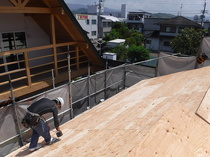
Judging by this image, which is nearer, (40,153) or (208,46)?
(40,153)

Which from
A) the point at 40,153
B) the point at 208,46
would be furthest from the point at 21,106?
the point at 208,46

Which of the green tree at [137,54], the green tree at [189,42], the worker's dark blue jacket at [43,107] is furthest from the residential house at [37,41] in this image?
the green tree at [189,42]

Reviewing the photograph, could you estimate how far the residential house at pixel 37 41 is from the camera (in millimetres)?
7621

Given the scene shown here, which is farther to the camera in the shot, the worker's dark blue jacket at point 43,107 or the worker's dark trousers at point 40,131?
the worker's dark trousers at point 40,131

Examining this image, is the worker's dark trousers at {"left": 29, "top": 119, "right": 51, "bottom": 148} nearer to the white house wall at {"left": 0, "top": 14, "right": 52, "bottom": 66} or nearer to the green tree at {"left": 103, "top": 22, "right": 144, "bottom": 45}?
the white house wall at {"left": 0, "top": 14, "right": 52, "bottom": 66}

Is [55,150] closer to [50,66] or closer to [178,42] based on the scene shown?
[50,66]

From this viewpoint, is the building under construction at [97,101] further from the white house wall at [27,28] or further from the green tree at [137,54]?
the green tree at [137,54]

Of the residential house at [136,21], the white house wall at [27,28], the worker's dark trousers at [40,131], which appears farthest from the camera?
the residential house at [136,21]

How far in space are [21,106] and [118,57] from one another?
1902cm

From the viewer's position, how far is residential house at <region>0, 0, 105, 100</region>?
7621 mm

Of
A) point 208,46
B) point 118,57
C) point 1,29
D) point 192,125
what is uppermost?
point 1,29

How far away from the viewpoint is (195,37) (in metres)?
20.4

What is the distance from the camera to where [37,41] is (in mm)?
10211

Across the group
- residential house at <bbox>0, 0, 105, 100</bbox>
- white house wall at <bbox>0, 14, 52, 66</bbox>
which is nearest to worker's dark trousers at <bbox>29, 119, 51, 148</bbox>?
residential house at <bbox>0, 0, 105, 100</bbox>
